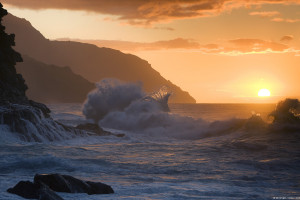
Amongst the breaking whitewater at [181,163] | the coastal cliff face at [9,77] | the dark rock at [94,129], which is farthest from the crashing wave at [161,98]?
the coastal cliff face at [9,77]

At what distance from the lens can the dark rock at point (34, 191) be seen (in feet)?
28.4

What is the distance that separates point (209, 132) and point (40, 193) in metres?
27.5

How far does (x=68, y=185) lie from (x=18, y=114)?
15.3 m

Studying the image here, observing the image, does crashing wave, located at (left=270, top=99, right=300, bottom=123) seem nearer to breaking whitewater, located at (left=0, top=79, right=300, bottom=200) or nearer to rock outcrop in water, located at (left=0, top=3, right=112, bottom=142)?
breaking whitewater, located at (left=0, top=79, right=300, bottom=200)

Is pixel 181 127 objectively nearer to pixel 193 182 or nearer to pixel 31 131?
pixel 31 131

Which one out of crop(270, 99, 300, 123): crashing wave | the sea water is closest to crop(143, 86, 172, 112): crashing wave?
crop(270, 99, 300, 123): crashing wave

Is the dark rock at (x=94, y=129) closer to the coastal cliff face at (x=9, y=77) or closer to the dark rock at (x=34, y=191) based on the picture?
the coastal cliff face at (x=9, y=77)

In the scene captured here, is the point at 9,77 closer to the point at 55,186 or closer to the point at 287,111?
the point at 287,111

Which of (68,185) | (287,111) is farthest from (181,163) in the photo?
(287,111)

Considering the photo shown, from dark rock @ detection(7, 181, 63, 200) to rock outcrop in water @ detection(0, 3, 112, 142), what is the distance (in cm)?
1375

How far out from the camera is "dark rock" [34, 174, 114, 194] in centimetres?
1027

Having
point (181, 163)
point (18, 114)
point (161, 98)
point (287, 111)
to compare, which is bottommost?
point (181, 163)

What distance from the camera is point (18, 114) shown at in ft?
80.3

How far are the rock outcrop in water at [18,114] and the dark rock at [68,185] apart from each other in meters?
13.3
